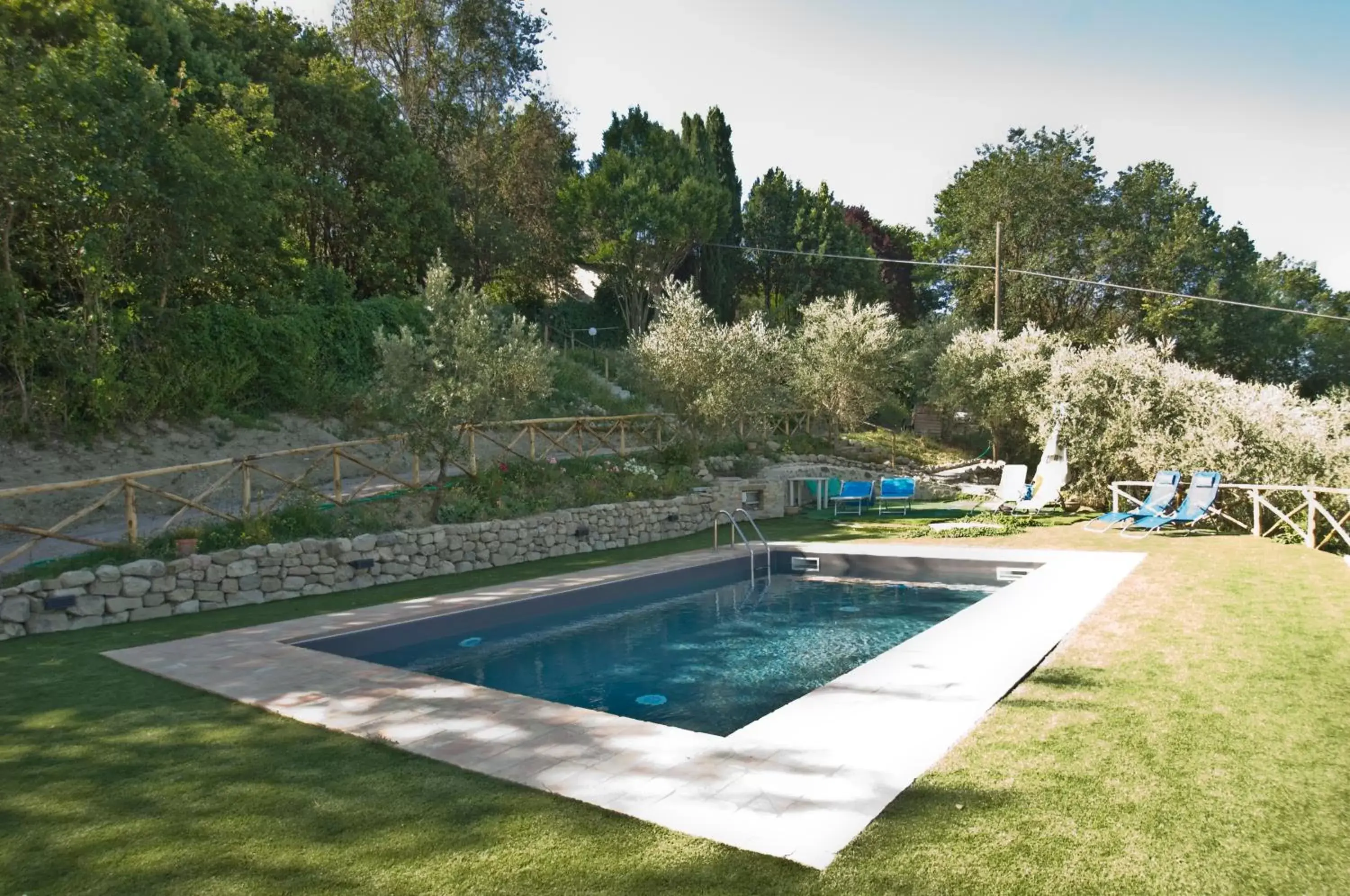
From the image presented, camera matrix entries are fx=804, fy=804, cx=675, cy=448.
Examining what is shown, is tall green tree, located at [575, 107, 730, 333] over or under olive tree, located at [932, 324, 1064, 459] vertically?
over

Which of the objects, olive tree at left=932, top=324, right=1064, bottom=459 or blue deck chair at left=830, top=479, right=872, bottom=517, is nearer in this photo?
blue deck chair at left=830, top=479, right=872, bottom=517

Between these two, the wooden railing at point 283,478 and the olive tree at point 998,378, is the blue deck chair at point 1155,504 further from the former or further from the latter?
the wooden railing at point 283,478

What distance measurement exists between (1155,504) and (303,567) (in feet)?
44.1

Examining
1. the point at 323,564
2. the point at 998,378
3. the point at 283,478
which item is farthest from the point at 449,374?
the point at 998,378

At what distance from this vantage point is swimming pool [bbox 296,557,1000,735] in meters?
7.48

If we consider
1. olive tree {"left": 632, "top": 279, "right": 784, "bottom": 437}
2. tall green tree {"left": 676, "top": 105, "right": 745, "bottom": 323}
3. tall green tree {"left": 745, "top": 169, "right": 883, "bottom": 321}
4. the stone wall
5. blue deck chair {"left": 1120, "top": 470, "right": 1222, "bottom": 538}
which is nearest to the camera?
the stone wall

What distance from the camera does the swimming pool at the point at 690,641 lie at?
24.5 ft

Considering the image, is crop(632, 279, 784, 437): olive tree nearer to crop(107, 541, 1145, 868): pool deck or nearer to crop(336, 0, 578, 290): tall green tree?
crop(107, 541, 1145, 868): pool deck

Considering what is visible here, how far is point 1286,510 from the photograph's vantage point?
1335 centimetres

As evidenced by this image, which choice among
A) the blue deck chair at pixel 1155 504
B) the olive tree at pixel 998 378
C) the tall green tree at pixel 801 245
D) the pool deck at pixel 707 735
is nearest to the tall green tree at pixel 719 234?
the tall green tree at pixel 801 245

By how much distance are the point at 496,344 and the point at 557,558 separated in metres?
3.71

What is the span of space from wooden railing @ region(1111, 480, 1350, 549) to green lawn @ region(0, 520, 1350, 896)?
22.8 ft

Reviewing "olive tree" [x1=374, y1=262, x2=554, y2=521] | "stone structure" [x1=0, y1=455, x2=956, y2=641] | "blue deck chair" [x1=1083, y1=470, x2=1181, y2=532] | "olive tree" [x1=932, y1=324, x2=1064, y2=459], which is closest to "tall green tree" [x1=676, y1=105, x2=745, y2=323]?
"olive tree" [x1=932, y1=324, x2=1064, y2=459]

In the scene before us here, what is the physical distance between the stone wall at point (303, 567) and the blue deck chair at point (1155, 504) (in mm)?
8049
